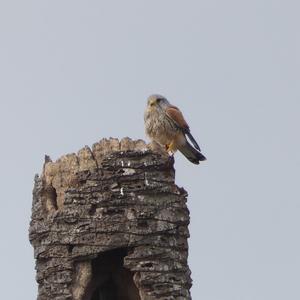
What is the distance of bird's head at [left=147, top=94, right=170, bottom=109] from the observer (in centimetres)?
2100

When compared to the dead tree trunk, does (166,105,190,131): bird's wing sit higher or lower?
higher

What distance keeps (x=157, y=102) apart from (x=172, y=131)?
0.63m

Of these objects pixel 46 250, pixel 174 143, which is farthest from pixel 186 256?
pixel 174 143

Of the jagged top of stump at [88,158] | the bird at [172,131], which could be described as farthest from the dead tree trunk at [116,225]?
the bird at [172,131]

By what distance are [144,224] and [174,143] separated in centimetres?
425

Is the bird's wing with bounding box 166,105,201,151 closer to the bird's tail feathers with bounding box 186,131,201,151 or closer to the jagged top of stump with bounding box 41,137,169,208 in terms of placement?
the bird's tail feathers with bounding box 186,131,201,151

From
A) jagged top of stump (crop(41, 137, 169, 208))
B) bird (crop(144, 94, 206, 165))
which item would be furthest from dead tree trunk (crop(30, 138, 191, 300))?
bird (crop(144, 94, 206, 165))

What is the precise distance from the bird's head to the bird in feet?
0.43

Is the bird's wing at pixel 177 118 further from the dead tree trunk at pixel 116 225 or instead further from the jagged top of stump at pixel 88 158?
the dead tree trunk at pixel 116 225

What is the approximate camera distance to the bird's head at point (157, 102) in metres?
21.0

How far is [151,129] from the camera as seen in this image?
67.9ft

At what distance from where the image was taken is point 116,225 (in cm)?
1638

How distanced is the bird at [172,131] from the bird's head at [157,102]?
131 millimetres

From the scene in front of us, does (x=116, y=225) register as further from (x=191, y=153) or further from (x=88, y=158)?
(x=191, y=153)
